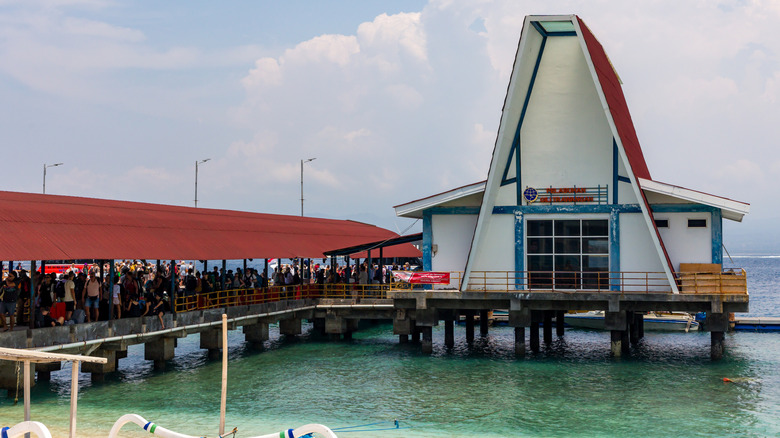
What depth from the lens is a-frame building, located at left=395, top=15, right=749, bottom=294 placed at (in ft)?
108

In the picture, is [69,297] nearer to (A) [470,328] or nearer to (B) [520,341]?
(B) [520,341]

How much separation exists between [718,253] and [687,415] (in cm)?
1070

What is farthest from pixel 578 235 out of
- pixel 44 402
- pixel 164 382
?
pixel 44 402

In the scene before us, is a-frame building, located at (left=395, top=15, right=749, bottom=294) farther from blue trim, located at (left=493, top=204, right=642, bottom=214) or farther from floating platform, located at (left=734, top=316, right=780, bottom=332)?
floating platform, located at (left=734, top=316, right=780, bottom=332)

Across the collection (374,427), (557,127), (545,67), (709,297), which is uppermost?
(545,67)

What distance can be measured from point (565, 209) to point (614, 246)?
246 cm

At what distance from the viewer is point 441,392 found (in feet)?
88.9

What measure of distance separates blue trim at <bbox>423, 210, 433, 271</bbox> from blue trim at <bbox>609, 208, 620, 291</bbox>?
750 centimetres

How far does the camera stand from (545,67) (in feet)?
113

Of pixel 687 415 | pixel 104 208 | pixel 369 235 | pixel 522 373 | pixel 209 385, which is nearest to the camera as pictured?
pixel 687 415

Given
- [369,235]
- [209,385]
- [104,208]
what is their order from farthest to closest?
[369,235], [104,208], [209,385]

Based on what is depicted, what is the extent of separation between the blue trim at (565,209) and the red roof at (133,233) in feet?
35.3

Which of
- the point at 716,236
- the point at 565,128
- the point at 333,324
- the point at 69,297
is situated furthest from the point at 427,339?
the point at 69,297

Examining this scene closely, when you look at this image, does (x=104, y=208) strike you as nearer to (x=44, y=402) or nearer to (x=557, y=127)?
(x=44, y=402)
